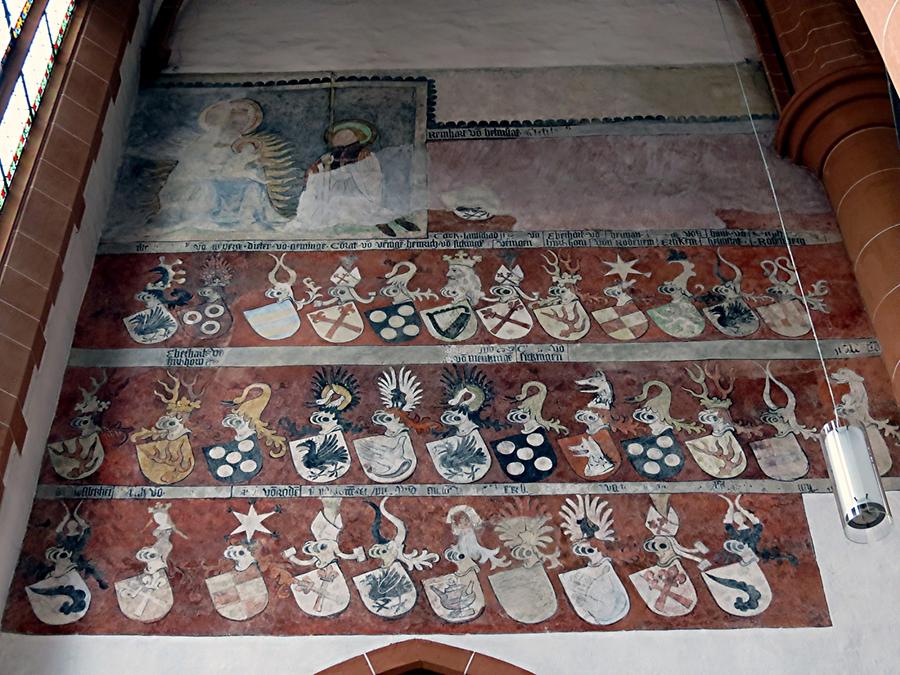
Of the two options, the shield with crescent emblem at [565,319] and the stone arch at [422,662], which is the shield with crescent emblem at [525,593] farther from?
the shield with crescent emblem at [565,319]

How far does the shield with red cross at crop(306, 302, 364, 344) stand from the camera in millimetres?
8734

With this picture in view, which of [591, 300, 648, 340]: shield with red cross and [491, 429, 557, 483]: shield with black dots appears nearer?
[491, 429, 557, 483]: shield with black dots

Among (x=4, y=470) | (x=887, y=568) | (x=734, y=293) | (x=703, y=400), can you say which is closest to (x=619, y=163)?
(x=734, y=293)

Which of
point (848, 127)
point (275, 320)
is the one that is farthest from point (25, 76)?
point (848, 127)

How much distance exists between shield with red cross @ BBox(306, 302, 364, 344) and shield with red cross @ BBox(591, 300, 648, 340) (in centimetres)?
153

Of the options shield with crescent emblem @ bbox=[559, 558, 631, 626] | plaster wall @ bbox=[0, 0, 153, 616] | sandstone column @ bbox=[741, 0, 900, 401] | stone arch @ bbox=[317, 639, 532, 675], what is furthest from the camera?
sandstone column @ bbox=[741, 0, 900, 401]

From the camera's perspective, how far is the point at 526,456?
26.8 ft

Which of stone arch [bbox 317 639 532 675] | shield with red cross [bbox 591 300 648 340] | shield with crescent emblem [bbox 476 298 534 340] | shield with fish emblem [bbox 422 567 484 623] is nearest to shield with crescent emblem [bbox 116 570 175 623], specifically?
stone arch [bbox 317 639 532 675]

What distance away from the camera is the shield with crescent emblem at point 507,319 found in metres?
8.73

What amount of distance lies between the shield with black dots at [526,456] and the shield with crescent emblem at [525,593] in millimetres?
597

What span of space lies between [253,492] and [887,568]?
11.9 ft

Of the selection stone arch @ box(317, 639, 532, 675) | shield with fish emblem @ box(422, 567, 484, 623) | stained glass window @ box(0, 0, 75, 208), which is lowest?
stone arch @ box(317, 639, 532, 675)

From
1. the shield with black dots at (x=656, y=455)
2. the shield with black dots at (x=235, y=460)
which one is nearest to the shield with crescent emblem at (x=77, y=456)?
the shield with black dots at (x=235, y=460)

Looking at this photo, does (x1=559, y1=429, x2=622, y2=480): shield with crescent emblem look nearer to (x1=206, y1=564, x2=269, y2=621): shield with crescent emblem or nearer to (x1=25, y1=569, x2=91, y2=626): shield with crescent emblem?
(x1=206, y1=564, x2=269, y2=621): shield with crescent emblem
